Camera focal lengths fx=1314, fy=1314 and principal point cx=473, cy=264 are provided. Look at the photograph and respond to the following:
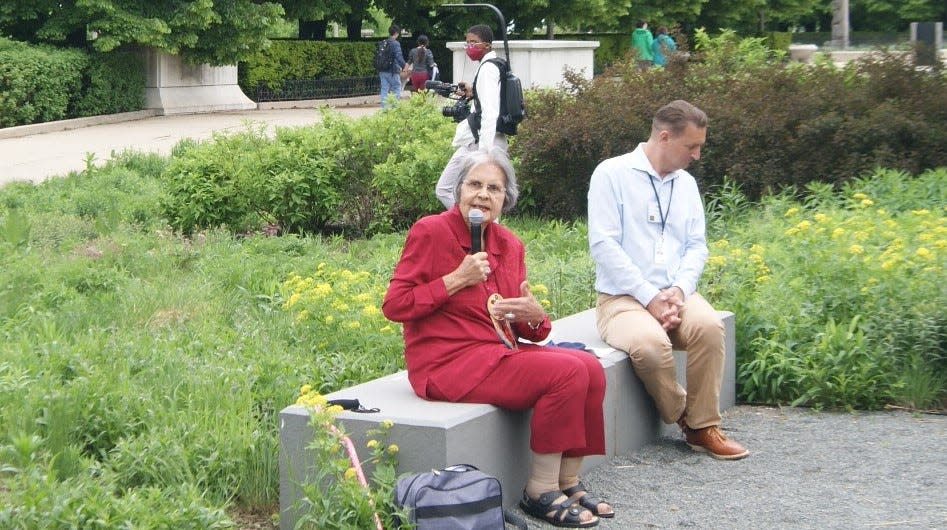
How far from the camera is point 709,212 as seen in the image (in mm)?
9984

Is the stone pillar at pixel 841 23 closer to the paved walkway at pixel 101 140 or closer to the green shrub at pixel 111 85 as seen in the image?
the paved walkway at pixel 101 140

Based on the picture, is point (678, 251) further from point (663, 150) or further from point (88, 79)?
point (88, 79)

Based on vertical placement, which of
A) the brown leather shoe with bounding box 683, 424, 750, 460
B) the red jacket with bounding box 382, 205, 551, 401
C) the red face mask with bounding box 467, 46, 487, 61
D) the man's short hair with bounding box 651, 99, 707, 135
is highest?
the red face mask with bounding box 467, 46, 487, 61

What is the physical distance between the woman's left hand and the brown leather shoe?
1228 mm

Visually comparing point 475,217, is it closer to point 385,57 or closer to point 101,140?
point 101,140

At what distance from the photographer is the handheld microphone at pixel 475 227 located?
4785 mm

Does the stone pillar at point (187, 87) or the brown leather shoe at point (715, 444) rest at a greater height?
the stone pillar at point (187, 87)

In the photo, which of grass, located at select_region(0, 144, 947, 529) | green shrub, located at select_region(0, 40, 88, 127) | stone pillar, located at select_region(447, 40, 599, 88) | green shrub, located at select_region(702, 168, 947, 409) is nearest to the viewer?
grass, located at select_region(0, 144, 947, 529)

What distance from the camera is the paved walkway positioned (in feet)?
55.2

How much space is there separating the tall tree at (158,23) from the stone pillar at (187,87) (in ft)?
2.01

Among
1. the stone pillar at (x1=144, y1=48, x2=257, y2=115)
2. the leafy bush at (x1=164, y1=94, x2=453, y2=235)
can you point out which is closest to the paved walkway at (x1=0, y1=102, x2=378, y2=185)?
the stone pillar at (x1=144, y1=48, x2=257, y2=115)

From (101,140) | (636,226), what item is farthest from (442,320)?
(101,140)

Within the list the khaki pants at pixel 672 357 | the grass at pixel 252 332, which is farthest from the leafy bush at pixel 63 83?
the khaki pants at pixel 672 357

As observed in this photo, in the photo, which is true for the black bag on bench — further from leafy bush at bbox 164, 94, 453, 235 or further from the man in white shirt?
leafy bush at bbox 164, 94, 453, 235
